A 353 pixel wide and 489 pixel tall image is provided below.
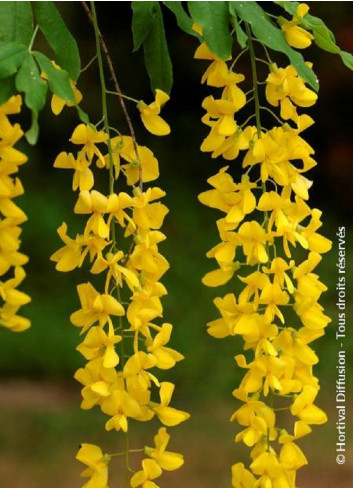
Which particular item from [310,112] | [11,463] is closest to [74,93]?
[11,463]

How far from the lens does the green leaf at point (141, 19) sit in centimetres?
118

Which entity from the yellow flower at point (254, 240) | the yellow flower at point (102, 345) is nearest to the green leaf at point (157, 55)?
the yellow flower at point (254, 240)

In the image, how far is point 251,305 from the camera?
1.12m

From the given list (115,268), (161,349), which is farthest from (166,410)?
(115,268)

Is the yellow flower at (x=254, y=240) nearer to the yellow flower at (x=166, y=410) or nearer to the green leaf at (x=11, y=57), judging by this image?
the yellow flower at (x=166, y=410)

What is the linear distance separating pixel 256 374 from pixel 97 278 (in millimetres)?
3068

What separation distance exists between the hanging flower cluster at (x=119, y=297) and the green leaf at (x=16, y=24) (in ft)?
0.37

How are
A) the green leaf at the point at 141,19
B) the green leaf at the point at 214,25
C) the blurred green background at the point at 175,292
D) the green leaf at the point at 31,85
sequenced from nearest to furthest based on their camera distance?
the green leaf at the point at 31,85 < the green leaf at the point at 214,25 < the green leaf at the point at 141,19 < the blurred green background at the point at 175,292

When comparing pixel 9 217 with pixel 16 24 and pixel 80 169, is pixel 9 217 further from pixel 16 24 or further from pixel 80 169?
pixel 16 24

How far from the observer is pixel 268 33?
3.60 ft

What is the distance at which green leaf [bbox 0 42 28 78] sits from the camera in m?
0.98

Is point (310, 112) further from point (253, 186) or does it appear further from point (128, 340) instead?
point (253, 186)

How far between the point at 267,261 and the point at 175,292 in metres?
3.01

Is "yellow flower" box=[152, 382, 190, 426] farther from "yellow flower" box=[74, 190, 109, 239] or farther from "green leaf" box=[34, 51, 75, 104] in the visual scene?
"green leaf" box=[34, 51, 75, 104]
